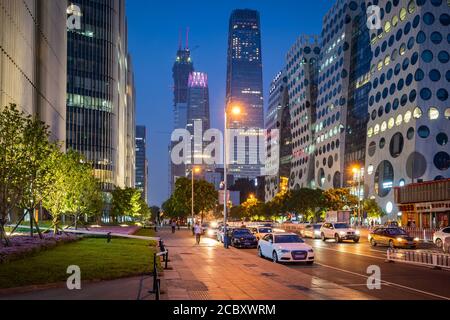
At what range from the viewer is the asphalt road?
15.7 metres

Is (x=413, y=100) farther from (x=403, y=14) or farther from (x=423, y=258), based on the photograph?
(x=423, y=258)

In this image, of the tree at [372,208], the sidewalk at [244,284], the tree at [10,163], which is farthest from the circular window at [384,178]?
the tree at [10,163]

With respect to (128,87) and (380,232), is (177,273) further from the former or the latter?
(128,87)

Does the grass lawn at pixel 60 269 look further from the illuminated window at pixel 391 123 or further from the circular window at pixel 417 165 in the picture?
the illuminated window at pixel 391 123

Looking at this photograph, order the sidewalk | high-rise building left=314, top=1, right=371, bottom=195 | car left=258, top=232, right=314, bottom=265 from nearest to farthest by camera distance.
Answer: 1. the sidewalk
2. car left=258, top=232, right=314, bottom=265
3. high-rise building left=314, top=1, right=371, bottom=195

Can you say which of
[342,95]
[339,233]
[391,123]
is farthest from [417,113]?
[339,233]

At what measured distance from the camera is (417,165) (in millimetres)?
100812

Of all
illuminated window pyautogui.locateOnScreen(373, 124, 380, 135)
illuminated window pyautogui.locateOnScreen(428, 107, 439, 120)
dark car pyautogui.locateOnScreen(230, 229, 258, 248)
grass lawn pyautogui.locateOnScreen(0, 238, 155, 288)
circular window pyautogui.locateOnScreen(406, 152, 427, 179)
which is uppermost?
illuminated window pyautogui.locateOnScreen(428, 107, 439, 120)

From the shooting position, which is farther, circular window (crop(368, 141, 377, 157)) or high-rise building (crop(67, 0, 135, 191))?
high-rise building (crop(67, 0, 135, 191))

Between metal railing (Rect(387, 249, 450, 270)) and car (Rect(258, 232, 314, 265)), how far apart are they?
419cm

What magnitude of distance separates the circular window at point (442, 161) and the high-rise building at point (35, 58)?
68182mm

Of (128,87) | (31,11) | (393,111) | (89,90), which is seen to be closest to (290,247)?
(31,11)

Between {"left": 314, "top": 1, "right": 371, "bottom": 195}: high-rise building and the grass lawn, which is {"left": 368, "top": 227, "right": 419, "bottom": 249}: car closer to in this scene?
the grass lawn

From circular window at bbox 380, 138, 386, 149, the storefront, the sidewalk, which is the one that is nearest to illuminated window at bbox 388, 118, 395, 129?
circular window at bbox 380, 138, 386, 149
